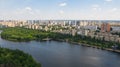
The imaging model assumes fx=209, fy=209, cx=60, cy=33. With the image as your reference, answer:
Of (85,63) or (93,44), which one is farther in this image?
(93,44)

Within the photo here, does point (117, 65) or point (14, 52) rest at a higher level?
point (14, 52)

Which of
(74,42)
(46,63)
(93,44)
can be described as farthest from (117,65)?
(74,42)

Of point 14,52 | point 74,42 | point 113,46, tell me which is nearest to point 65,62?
point 14,52

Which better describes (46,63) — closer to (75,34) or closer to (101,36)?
(101,36)

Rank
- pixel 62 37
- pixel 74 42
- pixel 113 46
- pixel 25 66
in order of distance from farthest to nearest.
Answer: pixel 62 37, pixel 74 42, pixel 113 46, pixel 25 66

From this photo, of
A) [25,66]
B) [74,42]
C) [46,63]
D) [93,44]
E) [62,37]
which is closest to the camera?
[25,66]

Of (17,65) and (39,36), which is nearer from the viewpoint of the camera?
(17,65)

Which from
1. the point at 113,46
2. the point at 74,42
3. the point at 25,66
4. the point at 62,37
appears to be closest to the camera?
the point at 25,66

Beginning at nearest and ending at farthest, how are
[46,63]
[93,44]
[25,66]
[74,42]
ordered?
1. [25,66]
2. [46,63]
3. [93,44]
4. [74,42]

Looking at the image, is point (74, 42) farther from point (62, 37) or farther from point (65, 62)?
point (65, 62)
